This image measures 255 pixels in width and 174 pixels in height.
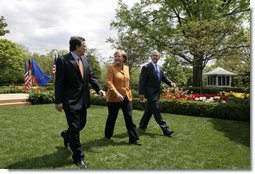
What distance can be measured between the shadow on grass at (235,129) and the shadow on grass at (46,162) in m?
3.57

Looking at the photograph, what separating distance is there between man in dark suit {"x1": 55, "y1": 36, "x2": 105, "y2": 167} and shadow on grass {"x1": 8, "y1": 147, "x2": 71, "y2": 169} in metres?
0.29

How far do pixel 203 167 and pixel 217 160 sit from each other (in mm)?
509

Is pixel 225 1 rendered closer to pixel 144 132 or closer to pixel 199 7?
pixel 199 7

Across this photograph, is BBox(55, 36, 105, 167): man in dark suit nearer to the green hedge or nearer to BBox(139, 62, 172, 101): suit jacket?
BBox(139, 62, 172, 101): suit jacket

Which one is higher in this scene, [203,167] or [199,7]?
[199,7]

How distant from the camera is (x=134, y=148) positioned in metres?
5.84

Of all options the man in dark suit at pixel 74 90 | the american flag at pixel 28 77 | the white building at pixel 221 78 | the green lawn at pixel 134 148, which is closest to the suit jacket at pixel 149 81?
the green lawn at pixel 134 148

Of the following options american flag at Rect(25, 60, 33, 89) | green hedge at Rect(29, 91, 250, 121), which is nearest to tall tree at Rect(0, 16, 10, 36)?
american flag at Rect(25, 60, 33, 89)

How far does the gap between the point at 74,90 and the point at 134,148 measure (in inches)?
66.8

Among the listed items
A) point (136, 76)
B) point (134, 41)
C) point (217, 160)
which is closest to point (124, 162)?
point (217, 160)

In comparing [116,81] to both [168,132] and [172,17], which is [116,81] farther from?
[172,17]

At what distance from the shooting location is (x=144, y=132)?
7.48 metres

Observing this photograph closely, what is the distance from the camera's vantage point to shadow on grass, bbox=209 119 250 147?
6821mm

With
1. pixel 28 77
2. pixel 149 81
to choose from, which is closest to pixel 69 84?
pixel 149 81
